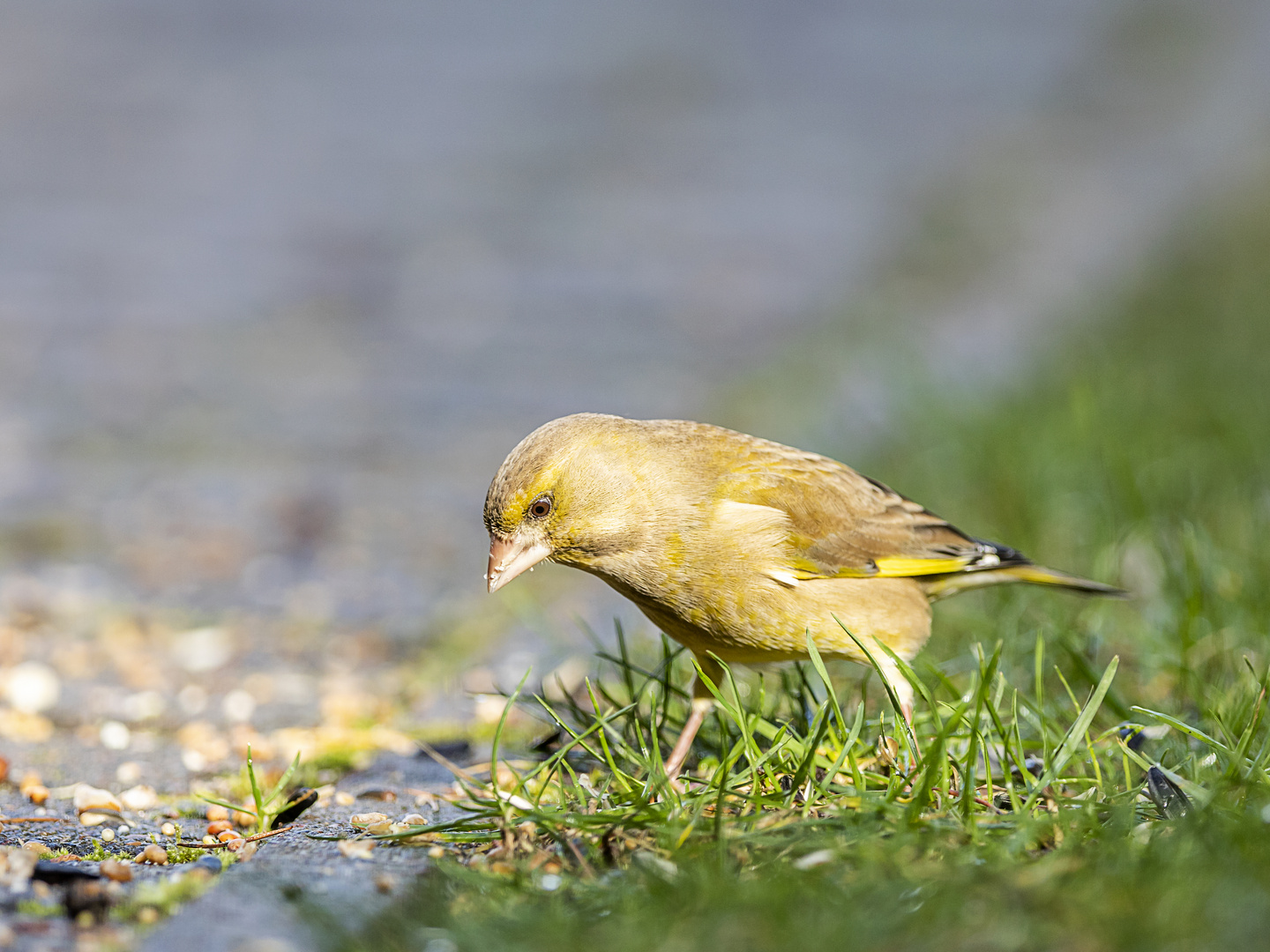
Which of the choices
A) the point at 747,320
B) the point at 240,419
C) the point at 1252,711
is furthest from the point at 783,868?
the point at 747,320

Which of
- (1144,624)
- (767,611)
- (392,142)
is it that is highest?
(392,142)

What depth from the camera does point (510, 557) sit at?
4500 millimetres

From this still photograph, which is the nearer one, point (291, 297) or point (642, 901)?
point (642, 901)

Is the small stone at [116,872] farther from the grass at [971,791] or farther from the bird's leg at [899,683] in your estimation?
the bird's leg at [899,683]

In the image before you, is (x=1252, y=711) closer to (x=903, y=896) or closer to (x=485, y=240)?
(x=903, y=896)

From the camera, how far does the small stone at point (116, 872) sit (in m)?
3.48

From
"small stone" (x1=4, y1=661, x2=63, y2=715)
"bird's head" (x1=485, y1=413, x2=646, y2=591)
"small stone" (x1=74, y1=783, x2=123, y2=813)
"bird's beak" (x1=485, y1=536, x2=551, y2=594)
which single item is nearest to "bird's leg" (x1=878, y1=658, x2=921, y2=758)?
"bird's head" (x1=485, y1=413, x2=646, y2=591)

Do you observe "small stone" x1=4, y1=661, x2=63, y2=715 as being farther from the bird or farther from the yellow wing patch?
the yellow wing patch

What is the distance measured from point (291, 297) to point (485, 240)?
2540 millimetres

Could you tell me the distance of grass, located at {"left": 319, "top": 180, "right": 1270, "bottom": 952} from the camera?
9.61 feet

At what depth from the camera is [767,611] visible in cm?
445

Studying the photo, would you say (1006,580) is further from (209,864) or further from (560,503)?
(209,864)

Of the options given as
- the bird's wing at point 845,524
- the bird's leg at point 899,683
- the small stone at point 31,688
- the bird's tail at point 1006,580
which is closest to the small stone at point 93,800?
the small stone at point 31,688

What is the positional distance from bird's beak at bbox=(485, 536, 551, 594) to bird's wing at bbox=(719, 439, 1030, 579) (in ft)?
2.15
